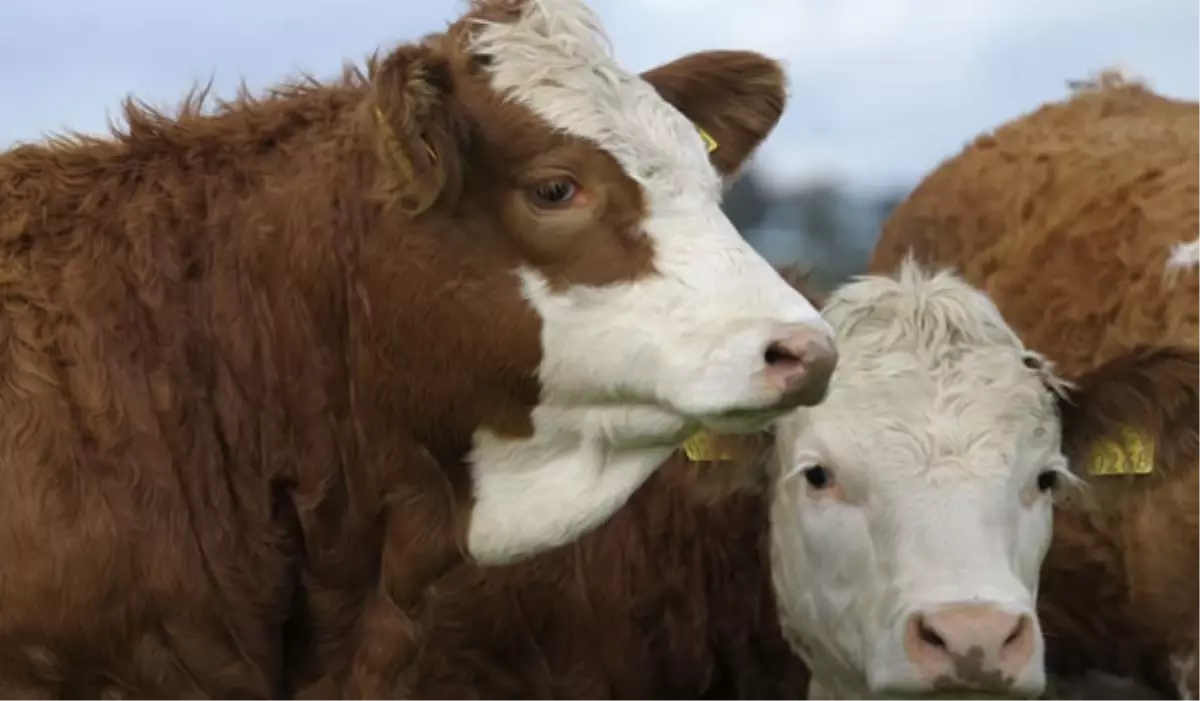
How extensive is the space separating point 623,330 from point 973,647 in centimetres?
86

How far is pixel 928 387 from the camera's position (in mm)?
3873

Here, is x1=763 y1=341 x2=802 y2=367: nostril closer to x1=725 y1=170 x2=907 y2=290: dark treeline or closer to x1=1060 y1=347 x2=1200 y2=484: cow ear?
x1=1060 y1=347 x2=1200 y2=484: cow ear

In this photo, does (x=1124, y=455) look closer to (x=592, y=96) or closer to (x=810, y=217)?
(x=592, y=96)

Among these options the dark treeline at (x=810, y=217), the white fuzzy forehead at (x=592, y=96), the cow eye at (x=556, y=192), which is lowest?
the dark treeline at (x=810, y=217)

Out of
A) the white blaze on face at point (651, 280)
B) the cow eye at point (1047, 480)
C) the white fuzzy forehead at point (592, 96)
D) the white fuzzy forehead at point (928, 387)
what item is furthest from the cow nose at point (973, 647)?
the white fuzzy forehead at point (592, 96)

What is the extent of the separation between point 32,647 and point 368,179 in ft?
3.44

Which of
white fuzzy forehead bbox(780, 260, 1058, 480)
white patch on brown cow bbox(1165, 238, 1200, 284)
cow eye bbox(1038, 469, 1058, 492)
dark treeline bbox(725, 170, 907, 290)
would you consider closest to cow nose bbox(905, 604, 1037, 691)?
white fuzzy forehead bbox(780, 260, 1058, 480)

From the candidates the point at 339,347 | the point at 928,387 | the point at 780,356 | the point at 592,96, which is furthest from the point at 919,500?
the point at 339,347

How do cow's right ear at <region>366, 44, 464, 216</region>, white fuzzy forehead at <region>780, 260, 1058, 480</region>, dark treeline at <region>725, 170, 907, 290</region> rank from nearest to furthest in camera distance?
cow's right ear at <region>366, 44, 464, 216</region>, white fuzzy forehead at <region>780, 260, 1058, 480</region>, dark treeline at <region>725, 170, 907, 290</region>

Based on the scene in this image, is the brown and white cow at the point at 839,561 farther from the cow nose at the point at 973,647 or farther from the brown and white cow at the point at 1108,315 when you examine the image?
→ the brown and white cow at the point at 1108,315

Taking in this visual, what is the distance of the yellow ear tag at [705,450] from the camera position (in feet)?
13.0

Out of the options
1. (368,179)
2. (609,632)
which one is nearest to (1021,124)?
(609,632)

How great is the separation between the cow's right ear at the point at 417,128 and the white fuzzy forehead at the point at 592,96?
0.13 m

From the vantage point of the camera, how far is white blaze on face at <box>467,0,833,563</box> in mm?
2977
